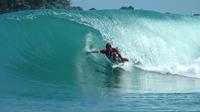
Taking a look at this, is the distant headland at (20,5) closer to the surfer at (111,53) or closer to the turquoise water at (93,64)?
the turquoise water at (93,64)

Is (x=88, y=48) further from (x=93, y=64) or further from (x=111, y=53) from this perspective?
(x=93, y=64)

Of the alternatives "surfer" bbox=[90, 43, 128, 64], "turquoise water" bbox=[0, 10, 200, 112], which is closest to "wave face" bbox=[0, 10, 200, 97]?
"turquoise water" bbox=[0, 10, 200, 112]

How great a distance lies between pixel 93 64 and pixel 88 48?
1.39 m

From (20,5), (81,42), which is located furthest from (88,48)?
(20,5)

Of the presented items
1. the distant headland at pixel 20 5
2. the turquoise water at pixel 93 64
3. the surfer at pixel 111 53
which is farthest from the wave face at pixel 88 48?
the distant headland at pixel 20 5

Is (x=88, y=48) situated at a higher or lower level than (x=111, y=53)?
higher

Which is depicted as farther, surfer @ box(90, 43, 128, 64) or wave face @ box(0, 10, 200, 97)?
surfer @ box(90, 43, 128, 64)

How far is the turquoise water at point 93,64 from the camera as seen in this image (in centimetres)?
1173

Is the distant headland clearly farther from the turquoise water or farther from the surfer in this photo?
the surfer

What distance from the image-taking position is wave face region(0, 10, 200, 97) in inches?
593

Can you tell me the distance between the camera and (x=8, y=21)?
66.5ft

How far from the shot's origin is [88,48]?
19125mm

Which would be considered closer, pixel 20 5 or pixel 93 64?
pixel 93 64

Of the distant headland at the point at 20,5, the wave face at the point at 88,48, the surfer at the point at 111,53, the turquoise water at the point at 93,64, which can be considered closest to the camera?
the turquoise water at the point at 93,64
